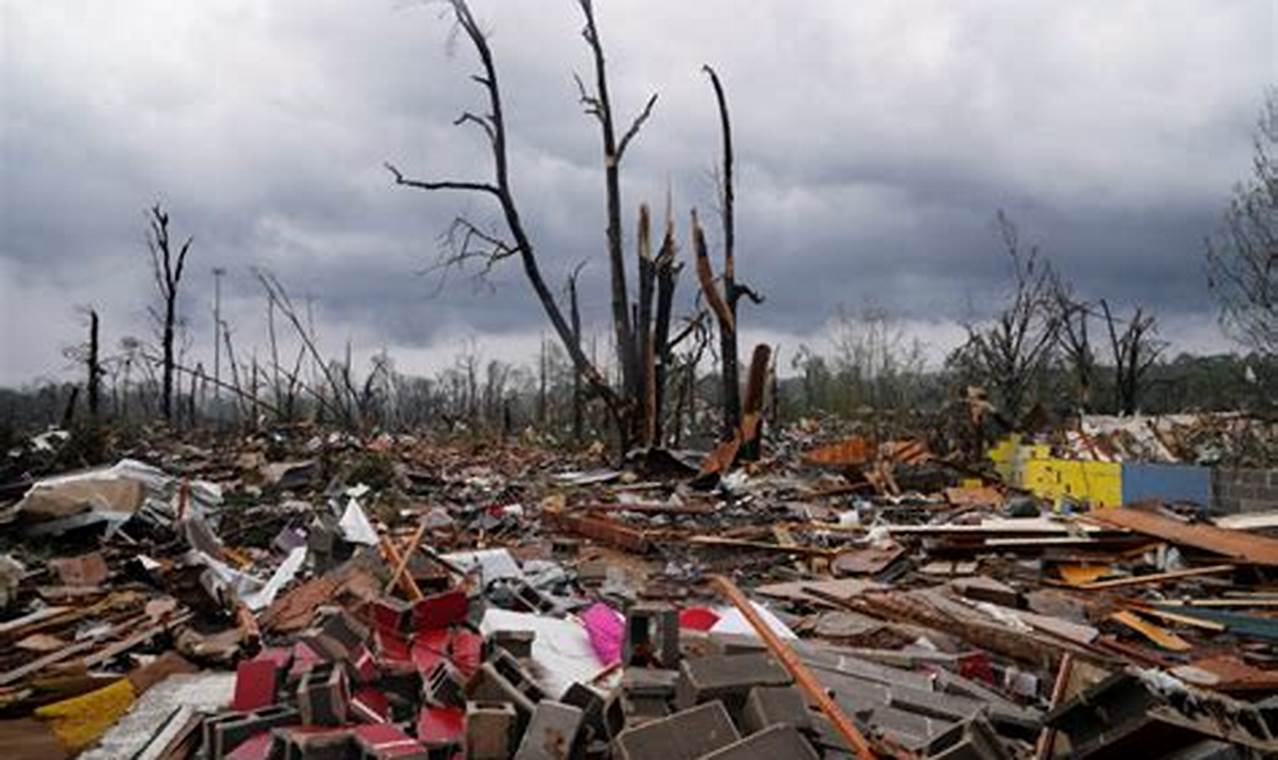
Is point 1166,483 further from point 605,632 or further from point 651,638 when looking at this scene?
point 651,638

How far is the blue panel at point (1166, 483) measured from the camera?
40.9ft

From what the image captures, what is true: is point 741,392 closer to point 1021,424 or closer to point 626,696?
point 1021,424

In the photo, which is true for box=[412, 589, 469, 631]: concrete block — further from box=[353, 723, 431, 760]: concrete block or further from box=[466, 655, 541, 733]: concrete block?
box=[353, 723, 431, 760]: concrete block

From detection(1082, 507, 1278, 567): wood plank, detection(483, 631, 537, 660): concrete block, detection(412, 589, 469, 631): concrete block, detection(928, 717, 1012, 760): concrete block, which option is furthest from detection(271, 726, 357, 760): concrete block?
detection(1082, 507, 1278, 567): wood plank

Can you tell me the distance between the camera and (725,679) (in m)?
3.99

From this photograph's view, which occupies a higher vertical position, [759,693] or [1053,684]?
[759,693]

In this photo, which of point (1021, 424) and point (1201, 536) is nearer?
point (1201, 536)

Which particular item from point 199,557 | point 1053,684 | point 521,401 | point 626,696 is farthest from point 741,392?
point 521,401

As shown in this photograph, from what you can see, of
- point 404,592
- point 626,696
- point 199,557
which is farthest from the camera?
point 199,557

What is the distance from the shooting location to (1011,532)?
932cm

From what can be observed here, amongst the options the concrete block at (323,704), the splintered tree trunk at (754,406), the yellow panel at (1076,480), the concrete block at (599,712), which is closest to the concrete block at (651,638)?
the concrete block at (599,712)

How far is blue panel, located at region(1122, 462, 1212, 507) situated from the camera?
12477mm

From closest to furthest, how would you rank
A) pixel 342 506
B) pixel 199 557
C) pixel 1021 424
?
pixel 199 557
pixel 342 506
pixel 1021 424

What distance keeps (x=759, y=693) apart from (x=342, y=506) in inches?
357
